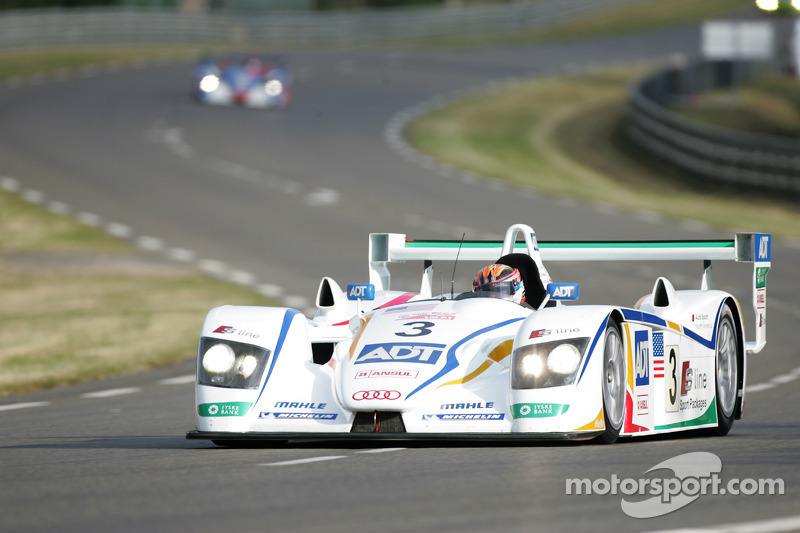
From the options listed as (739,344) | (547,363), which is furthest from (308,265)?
(547,363)

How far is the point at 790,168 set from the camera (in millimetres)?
28188

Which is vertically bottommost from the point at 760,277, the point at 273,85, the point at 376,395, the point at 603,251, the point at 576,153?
the point at 376,395

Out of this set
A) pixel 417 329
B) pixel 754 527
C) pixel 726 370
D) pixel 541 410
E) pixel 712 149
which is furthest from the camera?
pixel 712 149

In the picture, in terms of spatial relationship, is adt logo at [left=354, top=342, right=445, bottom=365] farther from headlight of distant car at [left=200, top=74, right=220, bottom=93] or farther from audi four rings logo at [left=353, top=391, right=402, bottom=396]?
headlight of distant car at [left=200, top=74, right=220, bottom=93]

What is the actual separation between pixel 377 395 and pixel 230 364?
1058 mm

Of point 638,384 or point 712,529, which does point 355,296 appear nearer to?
point 638,384

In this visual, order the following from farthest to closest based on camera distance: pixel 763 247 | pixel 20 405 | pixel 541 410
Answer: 1. pixel 20 405
2. pixel 763 247
3. pixel 541 410

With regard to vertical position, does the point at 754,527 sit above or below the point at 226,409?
below

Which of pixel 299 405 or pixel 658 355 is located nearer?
pixel 299 405

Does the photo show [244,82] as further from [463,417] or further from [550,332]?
[463,417]

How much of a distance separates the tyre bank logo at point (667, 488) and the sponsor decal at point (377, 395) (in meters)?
1.50

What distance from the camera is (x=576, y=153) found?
113 feet

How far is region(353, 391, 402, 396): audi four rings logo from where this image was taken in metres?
7.62

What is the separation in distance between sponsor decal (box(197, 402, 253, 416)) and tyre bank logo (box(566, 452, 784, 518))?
2.37m
